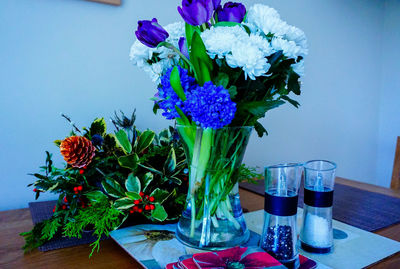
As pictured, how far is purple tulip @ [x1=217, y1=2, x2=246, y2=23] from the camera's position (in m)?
0.54

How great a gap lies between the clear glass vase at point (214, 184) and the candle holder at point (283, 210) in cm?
7

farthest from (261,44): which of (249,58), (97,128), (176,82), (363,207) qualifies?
(363,207)

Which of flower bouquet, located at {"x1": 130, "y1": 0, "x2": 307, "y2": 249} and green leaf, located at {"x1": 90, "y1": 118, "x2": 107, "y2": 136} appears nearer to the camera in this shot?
flower bouquet, located at {"x1": 130, "y1": 0, "x2": 307, "y2": 249}

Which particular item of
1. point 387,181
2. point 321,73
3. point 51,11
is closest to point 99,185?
point 51,11

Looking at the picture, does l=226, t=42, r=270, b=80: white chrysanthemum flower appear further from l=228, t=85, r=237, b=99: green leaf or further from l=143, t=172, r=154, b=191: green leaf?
l=143, t=172, r=154, b=191: green leaf

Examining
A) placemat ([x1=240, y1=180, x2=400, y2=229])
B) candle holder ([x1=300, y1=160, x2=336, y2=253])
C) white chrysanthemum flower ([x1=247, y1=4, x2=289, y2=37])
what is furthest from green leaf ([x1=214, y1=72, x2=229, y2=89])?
placemat ([x1=240, y1=180, x2=400, y2=229])

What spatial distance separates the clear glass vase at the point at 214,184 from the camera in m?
0.55

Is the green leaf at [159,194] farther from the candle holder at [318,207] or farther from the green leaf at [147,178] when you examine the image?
the candle holder at [318,207]

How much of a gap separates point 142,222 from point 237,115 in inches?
14.2

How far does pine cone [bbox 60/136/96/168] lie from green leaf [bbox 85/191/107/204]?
64mm

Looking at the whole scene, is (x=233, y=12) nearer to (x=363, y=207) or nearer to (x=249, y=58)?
(x=249, y=58)

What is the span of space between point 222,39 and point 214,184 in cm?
25

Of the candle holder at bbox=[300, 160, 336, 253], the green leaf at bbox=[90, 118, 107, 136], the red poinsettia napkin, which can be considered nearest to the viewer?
the red poinsettia napkin

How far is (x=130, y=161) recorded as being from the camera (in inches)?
26.7
